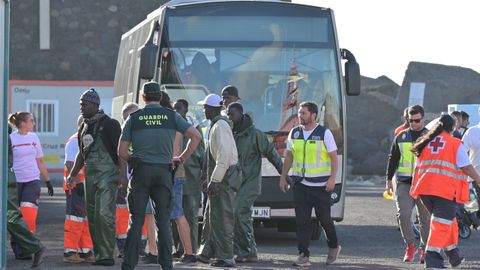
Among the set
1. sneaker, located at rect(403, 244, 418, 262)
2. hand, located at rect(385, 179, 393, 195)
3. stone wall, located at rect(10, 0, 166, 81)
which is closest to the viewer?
sneaker, located at rect(403, 244, 418, 262)

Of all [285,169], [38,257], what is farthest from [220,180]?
[38,257]

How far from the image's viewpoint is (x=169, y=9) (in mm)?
17984

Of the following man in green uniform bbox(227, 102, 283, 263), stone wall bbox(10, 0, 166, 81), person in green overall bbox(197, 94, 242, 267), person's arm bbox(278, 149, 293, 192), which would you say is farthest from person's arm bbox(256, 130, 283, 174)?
stone wall bbox(10, 0, 166, 81)

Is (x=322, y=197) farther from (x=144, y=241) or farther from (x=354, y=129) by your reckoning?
(x=354, y=129)

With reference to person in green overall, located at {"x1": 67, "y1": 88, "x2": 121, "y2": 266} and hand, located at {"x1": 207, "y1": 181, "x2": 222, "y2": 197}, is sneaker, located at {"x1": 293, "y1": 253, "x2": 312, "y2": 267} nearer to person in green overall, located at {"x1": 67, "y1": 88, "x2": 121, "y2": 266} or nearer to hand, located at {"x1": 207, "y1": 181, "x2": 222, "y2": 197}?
hand, located at {"x1": 207, "y1": 181, "x2": 222, "y2": 197}

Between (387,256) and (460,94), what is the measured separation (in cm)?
2795

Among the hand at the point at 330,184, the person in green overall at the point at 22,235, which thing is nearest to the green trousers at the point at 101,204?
the person in green overall at the point at 22,235

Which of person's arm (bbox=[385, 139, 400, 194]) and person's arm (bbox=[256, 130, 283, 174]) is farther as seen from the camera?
person's arm (bbox=[385, 139, 400, 194])

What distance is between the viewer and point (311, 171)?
45.9 feet

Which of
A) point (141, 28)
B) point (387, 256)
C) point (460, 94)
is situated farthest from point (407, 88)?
point (387, 256)

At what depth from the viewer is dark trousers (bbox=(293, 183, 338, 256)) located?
552 inches

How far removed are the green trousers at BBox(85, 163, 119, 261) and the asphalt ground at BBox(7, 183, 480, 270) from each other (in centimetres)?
26

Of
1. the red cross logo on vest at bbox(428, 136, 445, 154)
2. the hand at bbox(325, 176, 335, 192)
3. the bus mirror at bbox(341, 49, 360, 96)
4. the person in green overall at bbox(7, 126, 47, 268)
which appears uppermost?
the bus mirror at bbox(341, 49, 360, 96)

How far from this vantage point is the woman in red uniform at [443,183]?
13.3 meters
